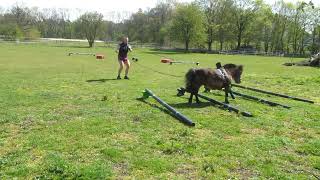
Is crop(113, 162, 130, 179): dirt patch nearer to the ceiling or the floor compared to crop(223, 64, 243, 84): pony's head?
nearer to the floor

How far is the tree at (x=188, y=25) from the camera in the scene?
79.6m

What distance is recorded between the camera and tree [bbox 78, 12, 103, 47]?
90.7 metres

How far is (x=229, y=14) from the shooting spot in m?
86.2

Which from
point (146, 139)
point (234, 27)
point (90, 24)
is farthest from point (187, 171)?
point (90, 24)

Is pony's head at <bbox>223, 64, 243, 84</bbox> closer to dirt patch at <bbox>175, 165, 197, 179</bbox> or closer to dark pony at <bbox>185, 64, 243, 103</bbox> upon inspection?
Result: dark pony at <bbox>185, 64, 243, 103</bbox>

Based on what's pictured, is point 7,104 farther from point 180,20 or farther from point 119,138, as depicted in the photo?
point 180,20

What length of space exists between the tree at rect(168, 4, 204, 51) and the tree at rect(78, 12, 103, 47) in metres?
20.1

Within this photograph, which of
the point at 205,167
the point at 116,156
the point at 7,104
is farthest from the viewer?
the point at 7,104

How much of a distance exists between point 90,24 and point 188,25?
2552 centimetres

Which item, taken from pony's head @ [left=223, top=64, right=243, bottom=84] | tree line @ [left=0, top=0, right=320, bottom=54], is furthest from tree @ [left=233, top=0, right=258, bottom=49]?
pony's head @ [left=223, top=64, right=243, bottom=84]

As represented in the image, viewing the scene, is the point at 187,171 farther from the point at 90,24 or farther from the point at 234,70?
the point at 90,24

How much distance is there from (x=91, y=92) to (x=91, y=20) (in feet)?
264

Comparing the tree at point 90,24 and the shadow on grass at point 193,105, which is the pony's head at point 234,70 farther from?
the tree at point 90,24

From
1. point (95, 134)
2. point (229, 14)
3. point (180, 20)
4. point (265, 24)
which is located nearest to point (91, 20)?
point (180, 20)
